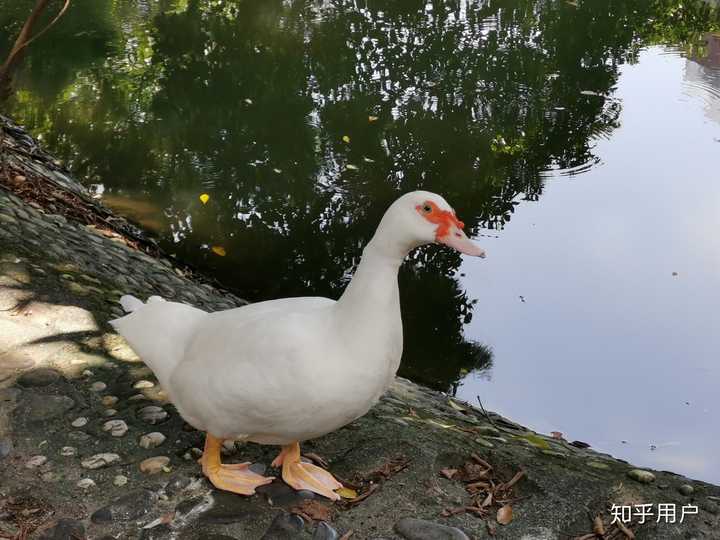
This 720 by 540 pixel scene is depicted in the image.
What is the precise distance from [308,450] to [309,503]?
400 mm

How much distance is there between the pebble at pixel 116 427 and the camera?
3.32 meters

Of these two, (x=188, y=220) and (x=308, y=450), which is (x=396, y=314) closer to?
(x=308, y=450)

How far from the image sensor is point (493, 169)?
8.31m

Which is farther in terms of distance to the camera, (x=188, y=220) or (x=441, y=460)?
(x=188, y=220)

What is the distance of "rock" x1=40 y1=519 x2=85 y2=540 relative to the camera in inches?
110

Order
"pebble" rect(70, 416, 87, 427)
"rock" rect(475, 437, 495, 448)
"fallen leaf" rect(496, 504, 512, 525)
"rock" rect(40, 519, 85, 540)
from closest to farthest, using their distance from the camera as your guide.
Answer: "rock" rect(40, 519, 85, 540)
"fallen leaf" rect(496, 504, 512, 525)
"pebble" rect(70, 416, 87, 427)
"rock" rect(475, 437, 495, 448)

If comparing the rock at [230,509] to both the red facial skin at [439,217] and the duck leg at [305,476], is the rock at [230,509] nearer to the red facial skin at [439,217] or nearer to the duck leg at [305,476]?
the duck leg at [305,476]

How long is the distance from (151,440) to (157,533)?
0.52m

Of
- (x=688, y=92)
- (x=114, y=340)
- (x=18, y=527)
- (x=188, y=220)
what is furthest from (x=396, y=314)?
(x=688, y=92)

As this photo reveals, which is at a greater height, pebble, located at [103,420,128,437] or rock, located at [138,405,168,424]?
rock, located at [138,405,168,424]

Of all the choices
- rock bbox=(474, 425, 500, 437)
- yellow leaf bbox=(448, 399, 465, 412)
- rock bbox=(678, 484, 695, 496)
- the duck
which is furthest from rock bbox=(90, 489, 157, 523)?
yellow leaf bbox=(448, 399, 465, 412)

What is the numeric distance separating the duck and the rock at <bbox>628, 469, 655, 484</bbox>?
49.9 inches

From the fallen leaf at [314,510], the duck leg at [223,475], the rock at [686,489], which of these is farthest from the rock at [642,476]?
the duck leg at [223,475]

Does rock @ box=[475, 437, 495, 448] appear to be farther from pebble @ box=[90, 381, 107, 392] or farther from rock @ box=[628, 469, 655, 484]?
pebble @ box=[90, 381, 107, 392]
